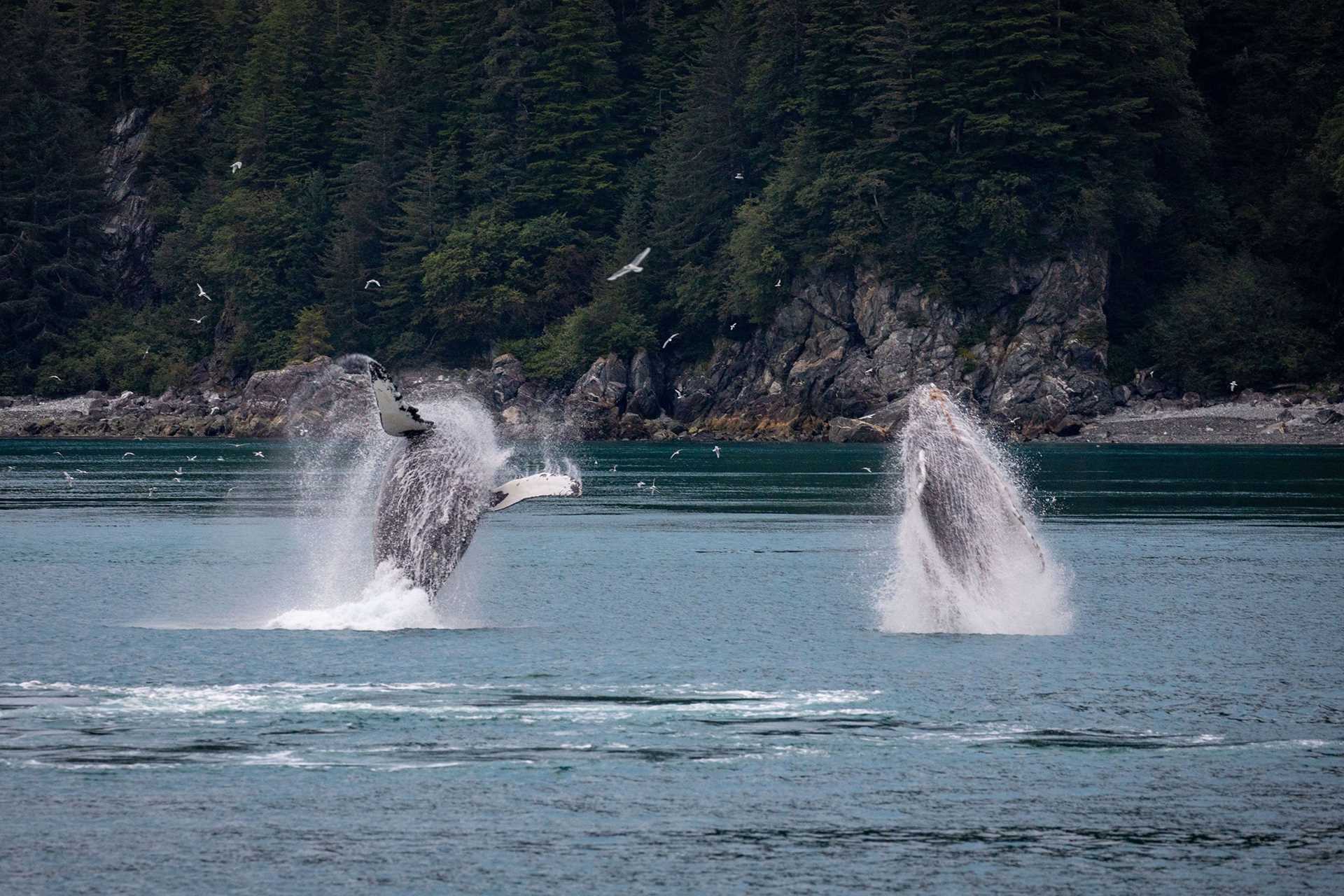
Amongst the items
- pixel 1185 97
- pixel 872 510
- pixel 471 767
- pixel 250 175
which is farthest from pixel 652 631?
pixel 250 175

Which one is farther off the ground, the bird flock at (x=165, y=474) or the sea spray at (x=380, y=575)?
the sea spray at (x=380, y=575)

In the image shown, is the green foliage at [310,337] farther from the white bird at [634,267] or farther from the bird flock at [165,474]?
the white bird at [634,267]

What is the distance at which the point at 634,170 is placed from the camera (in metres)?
155

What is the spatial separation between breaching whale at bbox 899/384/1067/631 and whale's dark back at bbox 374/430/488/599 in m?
8.30

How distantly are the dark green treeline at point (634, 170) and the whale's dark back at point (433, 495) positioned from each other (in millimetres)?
99018

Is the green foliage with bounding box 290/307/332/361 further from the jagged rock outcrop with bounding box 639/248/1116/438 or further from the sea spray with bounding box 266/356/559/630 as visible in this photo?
the sea spray with bounding box 266/356/559/630

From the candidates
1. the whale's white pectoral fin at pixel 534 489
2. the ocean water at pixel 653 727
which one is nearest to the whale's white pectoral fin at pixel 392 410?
the whale's white pectoral fin at pixel 534 489

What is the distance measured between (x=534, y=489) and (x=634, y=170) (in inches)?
4929

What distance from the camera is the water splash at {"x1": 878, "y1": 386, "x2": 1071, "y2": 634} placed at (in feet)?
111

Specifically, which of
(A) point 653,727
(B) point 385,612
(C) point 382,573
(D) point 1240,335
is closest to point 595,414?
(D) point 1240,335

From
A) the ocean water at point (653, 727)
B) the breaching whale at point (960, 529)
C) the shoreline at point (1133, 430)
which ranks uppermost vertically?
the breaching whale at point (960, 529)

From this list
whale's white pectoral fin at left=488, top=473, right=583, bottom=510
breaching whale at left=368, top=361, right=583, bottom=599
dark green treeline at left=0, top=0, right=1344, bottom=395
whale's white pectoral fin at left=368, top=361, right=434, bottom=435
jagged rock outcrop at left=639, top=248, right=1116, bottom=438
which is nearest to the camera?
whale's white pectoral fin at left=488, top=473, right=583, bottom=510

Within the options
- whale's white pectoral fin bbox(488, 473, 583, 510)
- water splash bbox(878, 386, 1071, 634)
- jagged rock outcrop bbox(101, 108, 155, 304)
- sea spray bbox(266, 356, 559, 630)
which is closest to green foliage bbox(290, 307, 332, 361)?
jagged rock outcrop bbox(101, 108, 155, 304)

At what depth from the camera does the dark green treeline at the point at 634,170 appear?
129125mm
